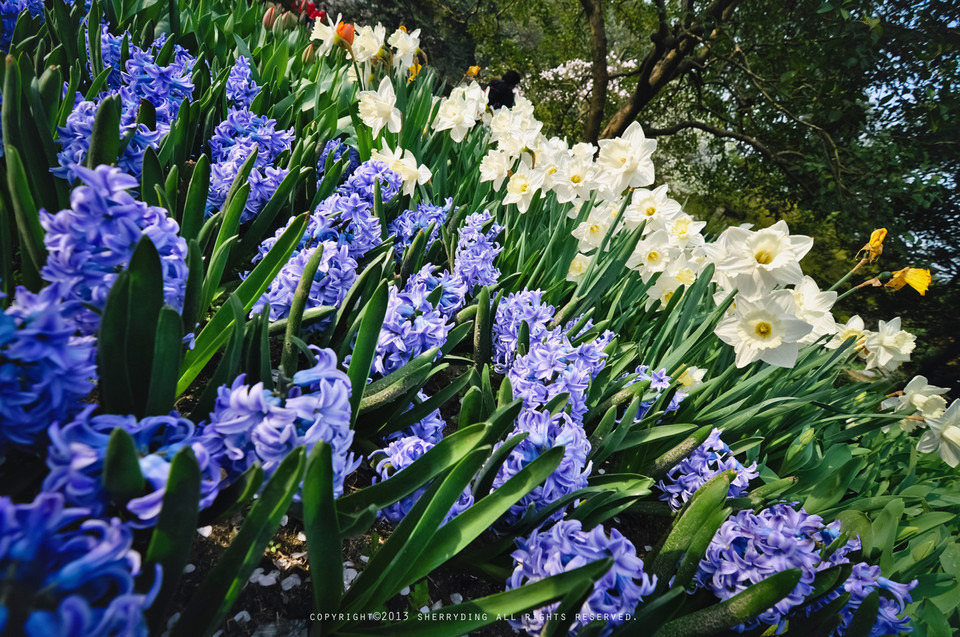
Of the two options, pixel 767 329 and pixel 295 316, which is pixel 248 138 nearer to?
pixel 295 316

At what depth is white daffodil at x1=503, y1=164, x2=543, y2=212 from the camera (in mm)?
2236

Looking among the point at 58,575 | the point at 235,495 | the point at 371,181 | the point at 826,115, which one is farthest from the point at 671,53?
the point at 58,575

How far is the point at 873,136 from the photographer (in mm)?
6215

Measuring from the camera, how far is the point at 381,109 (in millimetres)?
2125

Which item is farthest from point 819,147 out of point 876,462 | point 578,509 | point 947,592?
point 578,509

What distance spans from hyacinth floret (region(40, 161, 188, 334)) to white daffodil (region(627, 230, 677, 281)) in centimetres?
163

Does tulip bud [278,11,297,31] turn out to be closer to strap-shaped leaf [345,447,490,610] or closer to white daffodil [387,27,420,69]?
white daffodil [387,27,420,69]

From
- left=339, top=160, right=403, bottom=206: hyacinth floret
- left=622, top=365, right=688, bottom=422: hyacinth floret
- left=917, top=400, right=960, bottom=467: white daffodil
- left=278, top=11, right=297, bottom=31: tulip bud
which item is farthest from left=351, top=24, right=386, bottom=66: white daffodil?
left=917, top=400, right=960, bottom=467: white daffodil

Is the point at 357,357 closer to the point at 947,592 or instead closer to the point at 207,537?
the point at 207,537

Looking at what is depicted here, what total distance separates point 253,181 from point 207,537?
1003 millimetres

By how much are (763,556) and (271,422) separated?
1001mm

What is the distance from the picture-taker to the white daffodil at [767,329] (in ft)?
4.87

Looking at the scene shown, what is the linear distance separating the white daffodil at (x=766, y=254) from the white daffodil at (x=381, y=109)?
1388mm

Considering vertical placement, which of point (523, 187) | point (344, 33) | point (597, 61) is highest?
point (597, 61)
